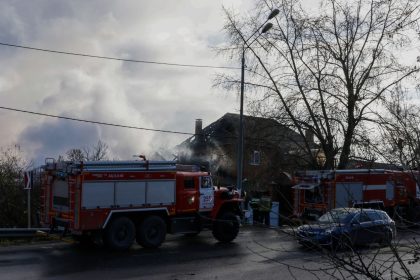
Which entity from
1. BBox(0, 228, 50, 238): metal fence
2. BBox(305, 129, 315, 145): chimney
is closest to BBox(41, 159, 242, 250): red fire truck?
BBox(0, 228, 50, 238): metal fence

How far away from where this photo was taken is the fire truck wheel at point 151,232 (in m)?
17.0

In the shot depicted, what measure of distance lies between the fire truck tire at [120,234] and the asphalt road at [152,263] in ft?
1.10

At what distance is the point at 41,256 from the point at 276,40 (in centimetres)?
1941

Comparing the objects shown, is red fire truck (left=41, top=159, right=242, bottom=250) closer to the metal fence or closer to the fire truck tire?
the fire truck tire

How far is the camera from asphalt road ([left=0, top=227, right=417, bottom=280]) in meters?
12.2

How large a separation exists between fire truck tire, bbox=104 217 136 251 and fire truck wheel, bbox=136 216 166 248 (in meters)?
0.29

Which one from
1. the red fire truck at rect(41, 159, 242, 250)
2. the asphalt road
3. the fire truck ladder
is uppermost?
the fire truck ladder

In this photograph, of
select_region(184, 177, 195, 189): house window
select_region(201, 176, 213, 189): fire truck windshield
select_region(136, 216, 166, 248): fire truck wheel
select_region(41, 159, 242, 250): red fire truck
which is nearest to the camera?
select_region(41, 159, 242, 250): red fire truck

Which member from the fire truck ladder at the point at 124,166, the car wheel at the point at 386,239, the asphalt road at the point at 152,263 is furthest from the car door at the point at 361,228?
the fire truck ladder at the point at 124,166

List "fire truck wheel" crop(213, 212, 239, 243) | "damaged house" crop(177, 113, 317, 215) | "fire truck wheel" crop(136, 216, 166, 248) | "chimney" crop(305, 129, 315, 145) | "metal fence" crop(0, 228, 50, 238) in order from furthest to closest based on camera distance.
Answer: "chimney" crop(305, 129, 315, 145), "damaged house" crop(177, 113, 317, 215), "fire truck wheel" crop(213, 212, 239, 243), "metal fence" crop(0, 228, 50, 238), "fire truck wheel" crop(136, 216, 166, 248)

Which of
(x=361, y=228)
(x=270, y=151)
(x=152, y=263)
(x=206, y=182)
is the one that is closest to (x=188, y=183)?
(x=206, y=182)

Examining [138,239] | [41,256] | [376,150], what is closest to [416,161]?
[376,150]

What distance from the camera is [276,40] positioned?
30734 millimetres

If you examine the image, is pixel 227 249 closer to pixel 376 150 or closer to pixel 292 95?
pixel 376 150
